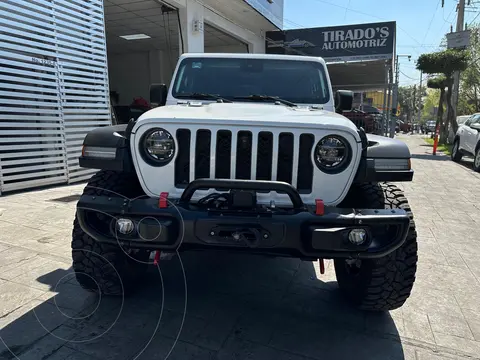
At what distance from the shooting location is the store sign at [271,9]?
11.6m

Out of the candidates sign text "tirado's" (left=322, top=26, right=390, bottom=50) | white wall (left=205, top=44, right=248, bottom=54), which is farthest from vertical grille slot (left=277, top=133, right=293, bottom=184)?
sign text "tirado's" (left=322, top=26, right=390, bottom=50)

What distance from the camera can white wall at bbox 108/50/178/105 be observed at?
16297 mm

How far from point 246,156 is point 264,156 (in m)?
0.11

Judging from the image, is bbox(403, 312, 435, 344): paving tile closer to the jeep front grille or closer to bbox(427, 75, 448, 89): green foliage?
the jeep front grille

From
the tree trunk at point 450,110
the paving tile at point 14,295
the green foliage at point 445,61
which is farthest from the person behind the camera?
the tree trunk at point 450,110

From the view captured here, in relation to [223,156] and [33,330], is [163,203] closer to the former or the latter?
[223,156]

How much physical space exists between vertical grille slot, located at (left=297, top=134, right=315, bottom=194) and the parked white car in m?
9.32

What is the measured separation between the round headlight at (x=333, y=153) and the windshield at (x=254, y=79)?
1205 millimetres

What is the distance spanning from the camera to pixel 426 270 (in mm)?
3348

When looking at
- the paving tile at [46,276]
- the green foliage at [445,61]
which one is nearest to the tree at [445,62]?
the green foliage at [445,61]

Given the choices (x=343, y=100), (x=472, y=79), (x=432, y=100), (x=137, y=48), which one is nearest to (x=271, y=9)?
(x=137, y=48)

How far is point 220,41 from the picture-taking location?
588 inches

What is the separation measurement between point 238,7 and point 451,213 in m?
9.08

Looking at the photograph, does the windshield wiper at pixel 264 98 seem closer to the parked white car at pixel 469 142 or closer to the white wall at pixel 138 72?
the parked white car at pixel 469 142
